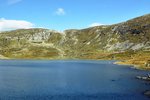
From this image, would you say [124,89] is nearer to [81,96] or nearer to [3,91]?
[81,96]

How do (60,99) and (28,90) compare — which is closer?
(60,99)

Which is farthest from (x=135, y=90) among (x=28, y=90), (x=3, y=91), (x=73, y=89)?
(x=3, y=91)

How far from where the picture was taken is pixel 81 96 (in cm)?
8669

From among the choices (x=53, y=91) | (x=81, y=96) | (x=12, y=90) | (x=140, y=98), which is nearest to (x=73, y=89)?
(x=53, y=91)

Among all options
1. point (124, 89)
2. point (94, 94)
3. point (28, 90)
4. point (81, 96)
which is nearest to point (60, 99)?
point (81, 96)

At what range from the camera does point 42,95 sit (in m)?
87.9

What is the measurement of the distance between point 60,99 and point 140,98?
22.3 metres

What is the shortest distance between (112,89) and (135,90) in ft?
26.0

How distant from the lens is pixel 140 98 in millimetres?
81938

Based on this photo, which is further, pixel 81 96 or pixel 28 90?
pixel 28 90

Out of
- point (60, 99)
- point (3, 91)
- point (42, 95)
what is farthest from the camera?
point (3, 91)

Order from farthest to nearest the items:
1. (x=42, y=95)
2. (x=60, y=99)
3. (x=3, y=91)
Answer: (x=3, y=91) < (x=42, y=95) < (x=60, y=99)

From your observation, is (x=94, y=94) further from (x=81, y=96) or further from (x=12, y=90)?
(x=12, y=90)

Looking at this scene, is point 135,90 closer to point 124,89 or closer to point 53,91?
point 124,89
